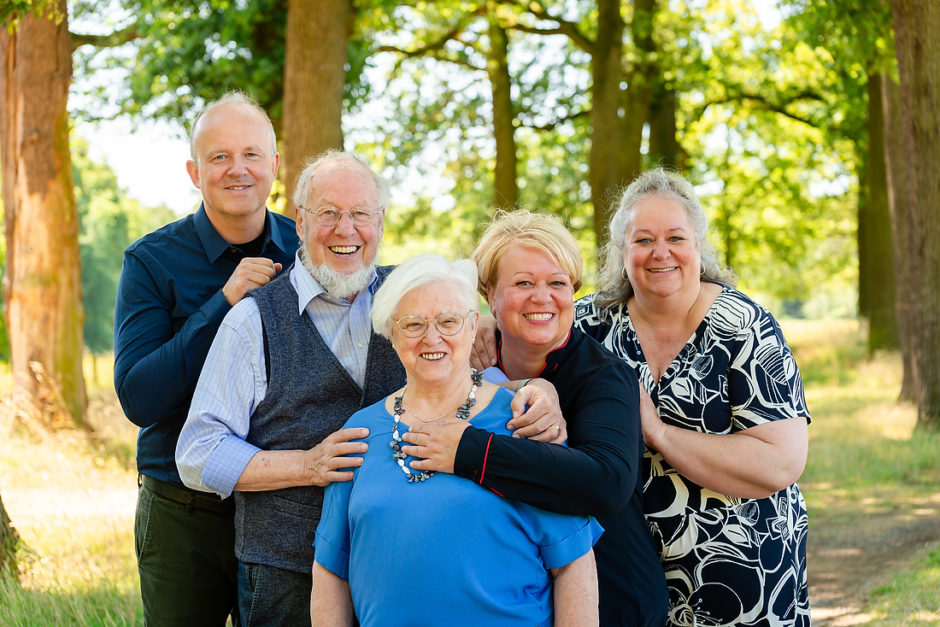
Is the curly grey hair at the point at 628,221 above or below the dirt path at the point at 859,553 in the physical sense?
above

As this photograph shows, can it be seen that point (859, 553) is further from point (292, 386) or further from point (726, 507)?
point (292, 386)

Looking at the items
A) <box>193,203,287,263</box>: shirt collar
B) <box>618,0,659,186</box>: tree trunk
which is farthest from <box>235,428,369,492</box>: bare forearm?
<box>618,0,659,186</box>: tree trunk

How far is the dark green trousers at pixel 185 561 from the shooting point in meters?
3.29

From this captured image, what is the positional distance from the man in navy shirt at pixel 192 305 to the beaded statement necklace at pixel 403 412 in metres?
0.78

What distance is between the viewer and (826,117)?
18.1 metres

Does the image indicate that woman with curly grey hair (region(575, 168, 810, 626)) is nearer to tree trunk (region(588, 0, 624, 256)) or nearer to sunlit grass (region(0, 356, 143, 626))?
sunlit grass (region(0, 356, 143, 626))

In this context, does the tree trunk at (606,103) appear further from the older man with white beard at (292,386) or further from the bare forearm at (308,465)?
the bare forearm at (308,465)

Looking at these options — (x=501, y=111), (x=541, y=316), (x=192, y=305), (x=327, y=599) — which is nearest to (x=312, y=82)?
(x=192, y=305)

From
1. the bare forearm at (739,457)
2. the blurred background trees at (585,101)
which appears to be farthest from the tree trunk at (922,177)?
the bare forearm at (739,457)

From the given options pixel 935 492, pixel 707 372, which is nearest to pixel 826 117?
pixel 935 492

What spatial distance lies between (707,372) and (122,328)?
81.4 inches

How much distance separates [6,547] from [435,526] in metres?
3.54

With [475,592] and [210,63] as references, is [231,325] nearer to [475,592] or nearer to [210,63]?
[475,592]

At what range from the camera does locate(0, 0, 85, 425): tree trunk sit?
941cm
